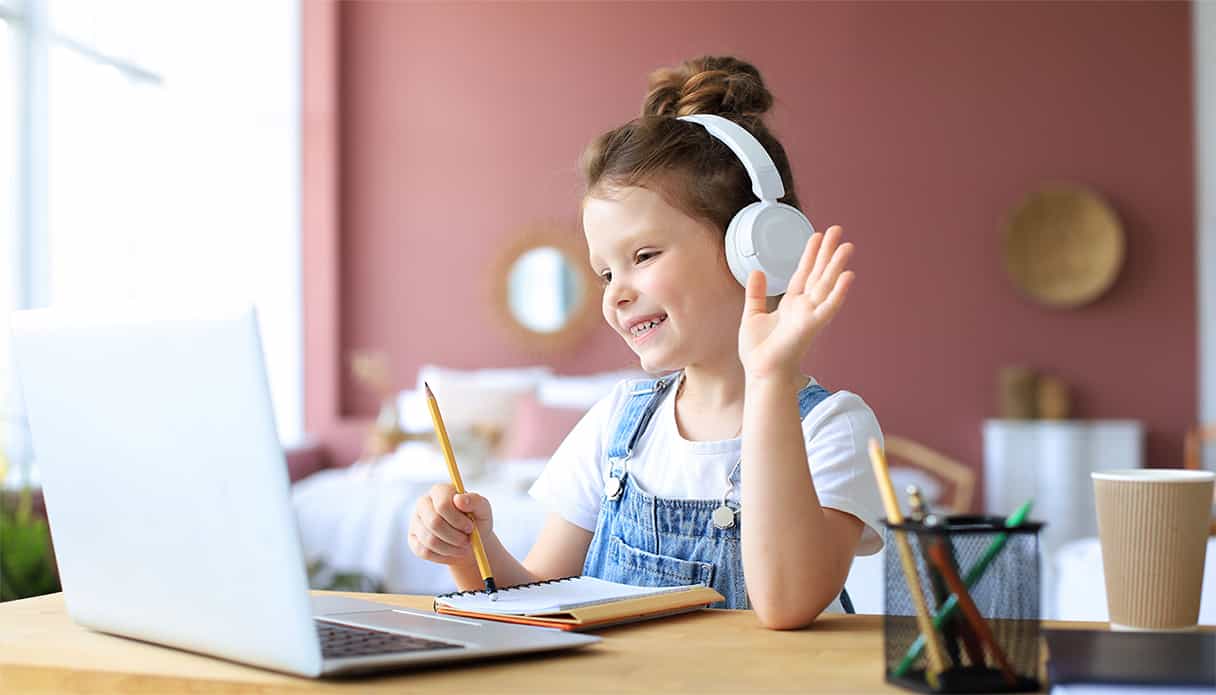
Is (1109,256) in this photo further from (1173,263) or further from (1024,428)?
(1024,428)

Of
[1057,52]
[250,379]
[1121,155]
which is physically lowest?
[250,379]

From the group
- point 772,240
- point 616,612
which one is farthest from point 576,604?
point 772,240

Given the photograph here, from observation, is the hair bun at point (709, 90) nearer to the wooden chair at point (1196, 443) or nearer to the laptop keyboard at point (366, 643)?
the laptop keyboard at point (366, 643)

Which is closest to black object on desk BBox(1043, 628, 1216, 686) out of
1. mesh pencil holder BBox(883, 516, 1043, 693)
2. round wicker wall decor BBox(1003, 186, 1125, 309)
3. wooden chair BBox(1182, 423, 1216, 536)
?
mesh pencil holder BBox(883, 516, 1043, 693)

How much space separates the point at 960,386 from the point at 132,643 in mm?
5045

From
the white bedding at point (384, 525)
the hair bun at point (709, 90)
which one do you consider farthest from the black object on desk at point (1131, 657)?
the white bedding at point (384, 525)

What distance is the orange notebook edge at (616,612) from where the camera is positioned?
3.24ft

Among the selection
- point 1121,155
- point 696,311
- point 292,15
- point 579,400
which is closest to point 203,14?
point 292,15

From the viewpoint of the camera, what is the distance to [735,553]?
1274 mm

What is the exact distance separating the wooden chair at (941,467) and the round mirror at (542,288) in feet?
5.32

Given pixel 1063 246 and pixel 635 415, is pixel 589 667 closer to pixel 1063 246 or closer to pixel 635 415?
pixel 635 415

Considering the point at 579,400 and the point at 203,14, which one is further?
the point at 203,14

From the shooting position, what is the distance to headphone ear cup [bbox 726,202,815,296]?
3.96 feet

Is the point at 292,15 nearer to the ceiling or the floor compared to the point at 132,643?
nearer to the ceiling
